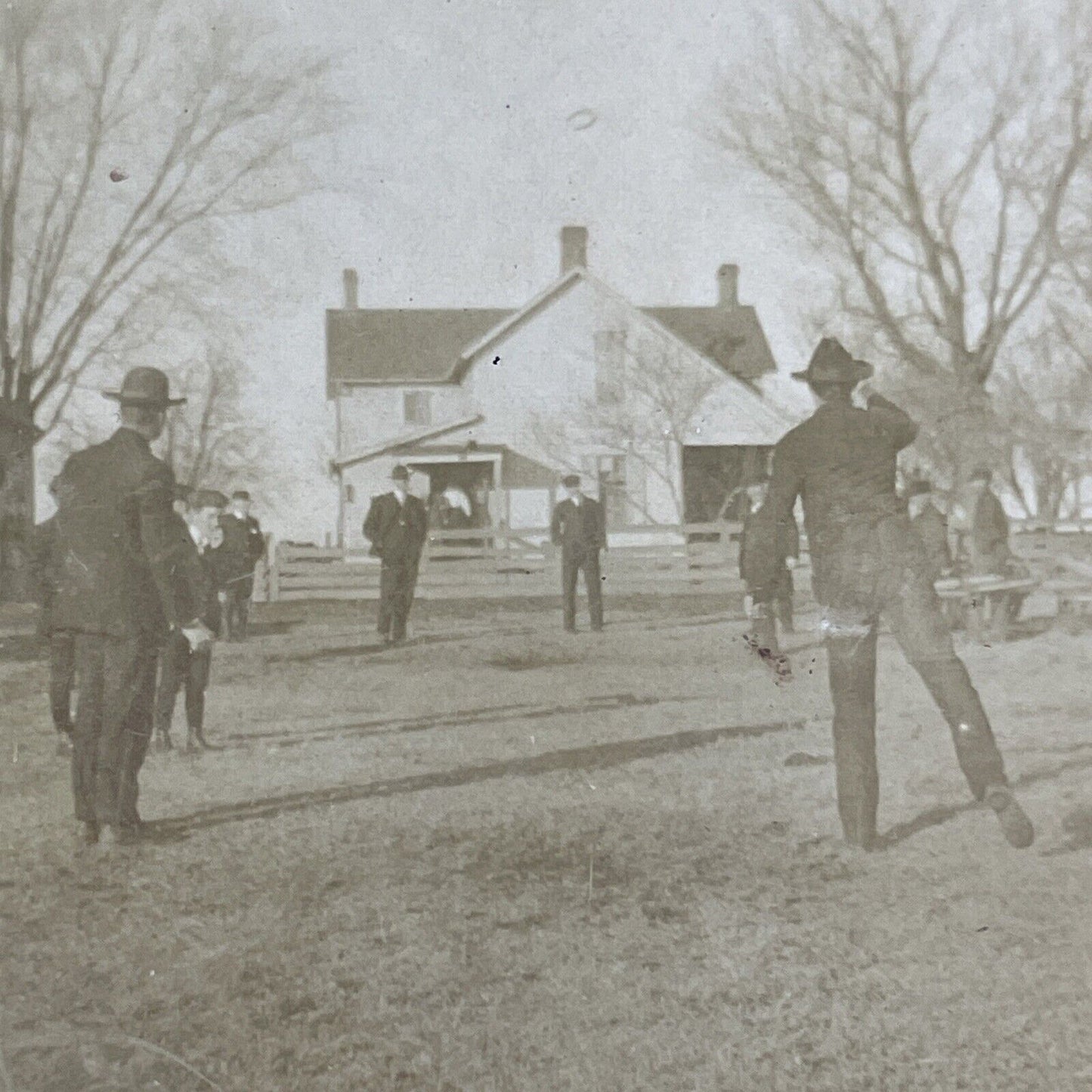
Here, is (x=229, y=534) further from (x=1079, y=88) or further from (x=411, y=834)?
(x=1079, y=88)

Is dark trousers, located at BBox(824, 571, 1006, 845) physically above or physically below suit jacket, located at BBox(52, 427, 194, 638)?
below

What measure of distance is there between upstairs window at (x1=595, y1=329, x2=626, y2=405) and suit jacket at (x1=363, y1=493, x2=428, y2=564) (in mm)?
710

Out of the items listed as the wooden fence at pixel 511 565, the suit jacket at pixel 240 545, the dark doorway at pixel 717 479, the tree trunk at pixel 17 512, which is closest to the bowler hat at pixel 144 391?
the tree trunk at pixel 17 512

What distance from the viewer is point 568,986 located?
2.54 meters

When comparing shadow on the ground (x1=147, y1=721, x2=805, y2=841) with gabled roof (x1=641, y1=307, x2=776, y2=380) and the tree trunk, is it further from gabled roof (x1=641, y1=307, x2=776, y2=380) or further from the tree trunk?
gabled roof (x1=641, y1=307, x2=776, y2=380)

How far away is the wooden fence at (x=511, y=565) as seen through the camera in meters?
3.50

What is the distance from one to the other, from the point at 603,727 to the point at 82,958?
6.40ft

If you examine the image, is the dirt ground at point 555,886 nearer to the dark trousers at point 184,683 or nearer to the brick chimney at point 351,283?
the dark trousers at point 184,683

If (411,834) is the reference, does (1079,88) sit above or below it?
above

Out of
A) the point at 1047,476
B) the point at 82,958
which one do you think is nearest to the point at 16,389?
the point at 82,958

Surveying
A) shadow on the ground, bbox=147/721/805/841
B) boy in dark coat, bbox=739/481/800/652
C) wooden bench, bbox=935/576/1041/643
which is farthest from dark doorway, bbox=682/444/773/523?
shadow on the ground, bbox=147/721/805/841

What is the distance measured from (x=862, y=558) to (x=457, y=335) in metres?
1.51

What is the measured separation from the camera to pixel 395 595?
183 inches

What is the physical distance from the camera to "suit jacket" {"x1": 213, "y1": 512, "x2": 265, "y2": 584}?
3.70m
